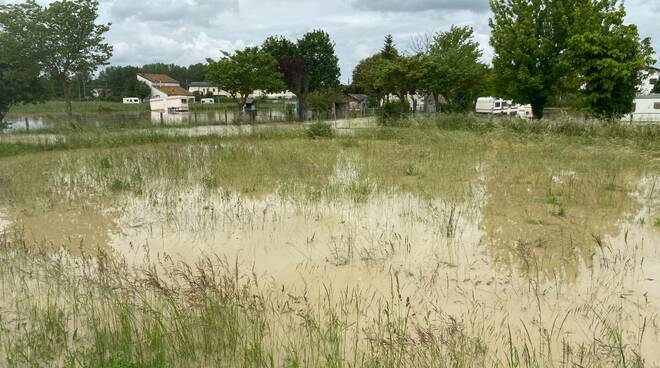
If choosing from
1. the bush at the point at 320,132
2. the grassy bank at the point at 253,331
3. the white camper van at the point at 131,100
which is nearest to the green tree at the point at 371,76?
A: the bush at the point at 320,132

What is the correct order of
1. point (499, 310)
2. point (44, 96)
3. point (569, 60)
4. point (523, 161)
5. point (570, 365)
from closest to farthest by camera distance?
1. point (570, 365)
2. point (499, 310)
3. point (523, 161)
4. point (569, 60)
5. point (44, 96)

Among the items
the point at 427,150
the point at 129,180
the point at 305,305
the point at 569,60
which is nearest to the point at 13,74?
the point at 129,180

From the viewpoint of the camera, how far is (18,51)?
22.7 meters

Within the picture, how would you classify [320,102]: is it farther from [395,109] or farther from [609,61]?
[609,61]

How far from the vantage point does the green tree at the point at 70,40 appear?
23061mm

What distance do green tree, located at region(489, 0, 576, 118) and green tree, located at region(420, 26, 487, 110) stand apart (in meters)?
4.12

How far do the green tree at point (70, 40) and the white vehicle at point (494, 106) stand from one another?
105 ft

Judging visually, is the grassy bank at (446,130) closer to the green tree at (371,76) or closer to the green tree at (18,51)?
the green tree at (18,51)

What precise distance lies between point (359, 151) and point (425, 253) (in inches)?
350

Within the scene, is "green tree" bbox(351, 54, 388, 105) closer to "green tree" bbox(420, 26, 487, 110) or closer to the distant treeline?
Result: "green tree" bbox(420, 26, 487, 110)

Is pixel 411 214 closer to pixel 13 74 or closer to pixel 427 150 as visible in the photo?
pixel 427 150

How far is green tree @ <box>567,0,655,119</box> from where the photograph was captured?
2002 cm

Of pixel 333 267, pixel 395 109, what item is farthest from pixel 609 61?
pixel 333 267

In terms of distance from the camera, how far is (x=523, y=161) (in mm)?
11477
